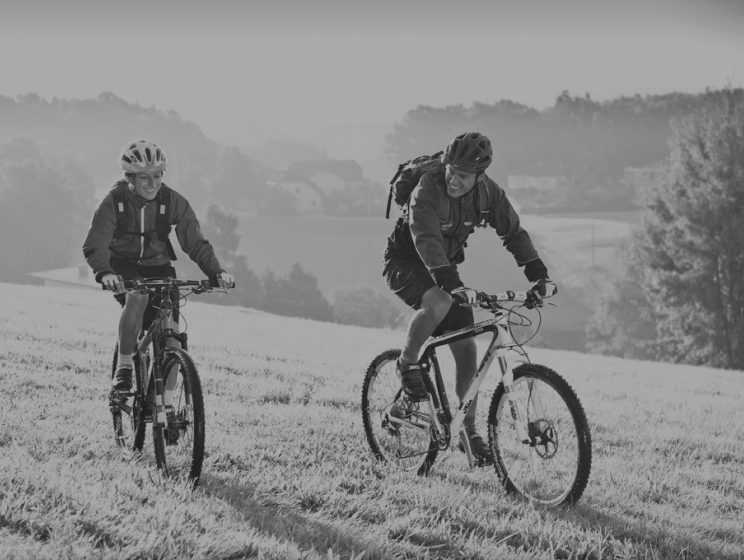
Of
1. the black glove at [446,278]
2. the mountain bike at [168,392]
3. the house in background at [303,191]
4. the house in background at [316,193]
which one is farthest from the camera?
the house in background at [303,191]

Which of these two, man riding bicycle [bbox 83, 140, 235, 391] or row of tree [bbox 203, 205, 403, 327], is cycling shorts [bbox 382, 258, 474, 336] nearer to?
man riding bicycle [bbox 83, 140, 235, 391]

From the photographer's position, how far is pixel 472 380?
5801mm

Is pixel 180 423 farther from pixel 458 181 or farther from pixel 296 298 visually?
pixel 296 298

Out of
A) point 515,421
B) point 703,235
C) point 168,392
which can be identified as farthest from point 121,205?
point 703,235

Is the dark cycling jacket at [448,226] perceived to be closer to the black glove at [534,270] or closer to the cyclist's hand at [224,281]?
the black glove at [534,270]

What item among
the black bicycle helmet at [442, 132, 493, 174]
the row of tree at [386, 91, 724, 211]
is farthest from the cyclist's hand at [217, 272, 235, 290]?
the row of tree at [386, 91, 724, 211]

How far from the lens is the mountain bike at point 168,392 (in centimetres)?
522

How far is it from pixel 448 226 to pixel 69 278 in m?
68.8

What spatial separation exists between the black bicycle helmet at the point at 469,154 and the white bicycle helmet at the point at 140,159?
2.07 meters

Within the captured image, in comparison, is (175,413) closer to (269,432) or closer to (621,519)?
(269,432)

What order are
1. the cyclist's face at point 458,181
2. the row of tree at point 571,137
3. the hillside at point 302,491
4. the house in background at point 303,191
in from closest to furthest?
the hillside at point 302,491 → the cyclist's face at point 458,181 → the row of tree at point 571,137 → the house in background at point 303,191

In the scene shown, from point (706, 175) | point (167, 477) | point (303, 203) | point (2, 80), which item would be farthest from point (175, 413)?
point (2, 80)

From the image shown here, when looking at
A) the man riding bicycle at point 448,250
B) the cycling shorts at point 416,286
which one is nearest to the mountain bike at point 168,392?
the cycling shorts at point 416,286

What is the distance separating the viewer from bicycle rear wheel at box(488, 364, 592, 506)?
5.09 metres
